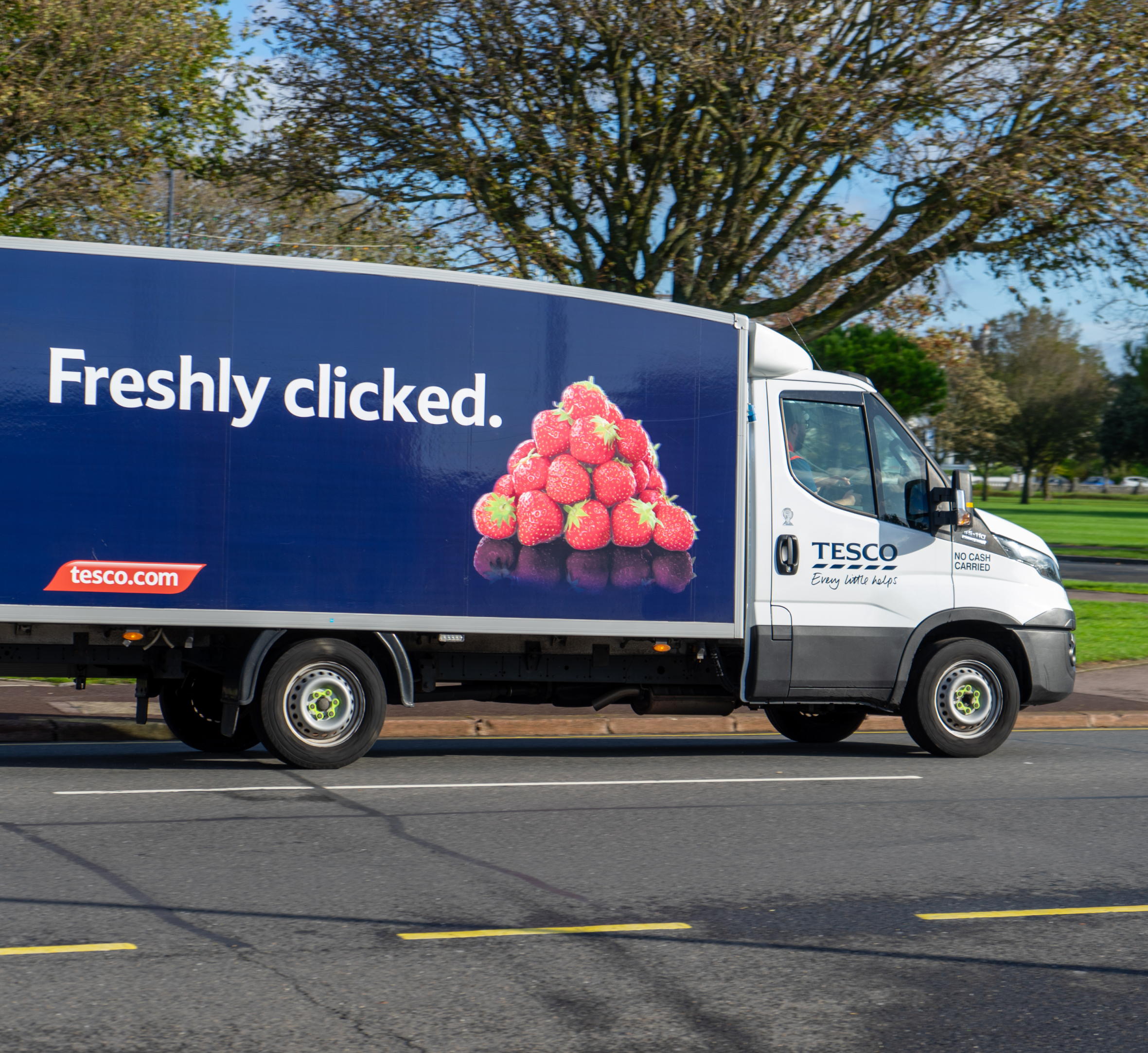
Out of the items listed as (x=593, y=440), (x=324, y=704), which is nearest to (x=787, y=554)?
(x=593, y=440)

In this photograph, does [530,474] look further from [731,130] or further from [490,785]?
[731,130]

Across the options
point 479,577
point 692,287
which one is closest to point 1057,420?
point 692,287

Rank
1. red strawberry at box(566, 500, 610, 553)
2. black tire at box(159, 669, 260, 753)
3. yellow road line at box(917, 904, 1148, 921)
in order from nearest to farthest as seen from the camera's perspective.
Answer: yellow road line at box(917, 904, 1148, 921), red strawberry at box(566, 500, 610, 553), black tire at box(159, 669, 260, 753)

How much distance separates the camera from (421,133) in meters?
17.6

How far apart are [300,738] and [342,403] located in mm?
2191

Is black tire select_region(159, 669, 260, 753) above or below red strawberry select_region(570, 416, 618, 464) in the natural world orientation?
below

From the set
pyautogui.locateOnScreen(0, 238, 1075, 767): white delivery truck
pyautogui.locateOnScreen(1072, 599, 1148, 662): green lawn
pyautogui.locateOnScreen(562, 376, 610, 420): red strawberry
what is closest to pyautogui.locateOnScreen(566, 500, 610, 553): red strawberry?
pyautogui.locateOnScreen(0, 238, 1075, 767): white delivery truck

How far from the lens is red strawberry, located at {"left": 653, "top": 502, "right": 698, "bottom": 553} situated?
31.8 ft

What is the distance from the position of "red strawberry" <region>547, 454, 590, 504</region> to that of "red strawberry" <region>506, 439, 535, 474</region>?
6.9 inches

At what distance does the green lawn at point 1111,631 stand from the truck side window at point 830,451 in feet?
25.2

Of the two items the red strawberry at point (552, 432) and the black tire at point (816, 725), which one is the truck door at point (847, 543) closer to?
the black tire at point (816, 725)

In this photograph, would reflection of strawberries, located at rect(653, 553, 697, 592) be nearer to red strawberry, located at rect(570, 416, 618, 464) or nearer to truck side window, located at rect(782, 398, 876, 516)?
red strawberry, located at rect(570, 416, 618, 464)

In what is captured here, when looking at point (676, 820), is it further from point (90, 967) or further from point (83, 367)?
point (83, 367)

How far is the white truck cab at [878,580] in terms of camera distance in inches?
392
